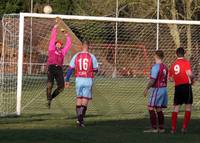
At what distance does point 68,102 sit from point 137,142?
1093 cm

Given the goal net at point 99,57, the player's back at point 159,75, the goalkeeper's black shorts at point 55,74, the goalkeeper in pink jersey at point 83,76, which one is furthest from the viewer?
the goal net at point 99,57

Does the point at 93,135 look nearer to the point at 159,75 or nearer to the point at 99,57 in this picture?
the point at 159,75

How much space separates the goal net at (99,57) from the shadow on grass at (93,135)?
3.75 m

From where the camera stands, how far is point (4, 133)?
12.8 m

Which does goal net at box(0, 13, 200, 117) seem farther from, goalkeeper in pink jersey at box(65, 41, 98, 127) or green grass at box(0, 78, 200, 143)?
goalkeeper in pink jersey at box(65, 41, 98, 127)

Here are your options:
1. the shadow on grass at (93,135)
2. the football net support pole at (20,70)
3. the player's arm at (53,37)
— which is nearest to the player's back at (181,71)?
the shadow on grass at (93,135)

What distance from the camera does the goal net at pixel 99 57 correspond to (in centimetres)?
1898

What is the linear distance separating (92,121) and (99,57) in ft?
46.4

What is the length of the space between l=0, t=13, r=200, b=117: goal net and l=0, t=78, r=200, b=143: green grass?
0.14 feet

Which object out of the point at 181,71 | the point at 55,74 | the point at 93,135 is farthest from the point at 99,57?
the point at 93,135

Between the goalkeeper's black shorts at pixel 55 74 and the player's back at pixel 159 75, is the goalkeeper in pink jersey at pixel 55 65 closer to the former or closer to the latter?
the goalkeeper's black shorts at pixel 55 74

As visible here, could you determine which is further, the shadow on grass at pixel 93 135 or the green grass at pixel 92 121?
the green grass at pixel 92 121

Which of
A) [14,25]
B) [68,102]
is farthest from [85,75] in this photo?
[68,102]

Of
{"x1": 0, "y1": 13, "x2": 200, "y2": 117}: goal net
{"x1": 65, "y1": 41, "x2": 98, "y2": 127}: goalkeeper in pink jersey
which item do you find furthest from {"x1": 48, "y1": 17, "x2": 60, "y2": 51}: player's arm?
{"x1": 65, "y1": 41, "x2": 98, "y2": 127}: goalkeeper in pink jersey
